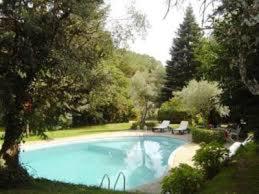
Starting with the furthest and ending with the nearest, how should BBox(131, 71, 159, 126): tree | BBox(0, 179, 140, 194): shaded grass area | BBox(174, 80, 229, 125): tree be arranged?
1. BBox(131, 71, 159, 126): tree
2. BBox(174, 80, 229, 125): tree
3. BBox(0, 179, 140, 194): shaded grass area

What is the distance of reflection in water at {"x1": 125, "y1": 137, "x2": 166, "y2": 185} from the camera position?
61.0 feet

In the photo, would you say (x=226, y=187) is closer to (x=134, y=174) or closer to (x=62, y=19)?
(x=62, y=19)

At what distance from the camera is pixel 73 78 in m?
11.1

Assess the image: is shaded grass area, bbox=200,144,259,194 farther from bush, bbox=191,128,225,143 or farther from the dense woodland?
bush, bbox=191,128,225,143

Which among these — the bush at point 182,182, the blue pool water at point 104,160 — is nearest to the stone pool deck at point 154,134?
the blue pool water at point 104,160

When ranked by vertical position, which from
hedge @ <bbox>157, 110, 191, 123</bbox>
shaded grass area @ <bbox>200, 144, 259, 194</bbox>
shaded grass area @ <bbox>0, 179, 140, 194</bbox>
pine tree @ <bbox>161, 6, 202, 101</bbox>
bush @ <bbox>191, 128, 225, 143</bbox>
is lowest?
shaded grass area @ <bbox>0, 179, 140, 194</bbox>

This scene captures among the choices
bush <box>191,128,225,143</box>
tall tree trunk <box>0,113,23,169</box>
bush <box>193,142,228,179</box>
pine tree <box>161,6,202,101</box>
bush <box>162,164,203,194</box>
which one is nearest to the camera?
bush <box>162,164,203,194</box>

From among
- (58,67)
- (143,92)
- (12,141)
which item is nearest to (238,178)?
(58,67)

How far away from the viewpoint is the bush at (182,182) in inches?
373

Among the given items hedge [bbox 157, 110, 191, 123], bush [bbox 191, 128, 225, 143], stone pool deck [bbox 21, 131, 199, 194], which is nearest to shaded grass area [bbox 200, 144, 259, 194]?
stone pool deck [bbox 21, 131, 199, 194]

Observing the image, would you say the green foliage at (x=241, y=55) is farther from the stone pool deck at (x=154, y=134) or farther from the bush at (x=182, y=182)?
the stone pool deck at (x=154, y=134)

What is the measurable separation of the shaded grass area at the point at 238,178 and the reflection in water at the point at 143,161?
5.72 meters

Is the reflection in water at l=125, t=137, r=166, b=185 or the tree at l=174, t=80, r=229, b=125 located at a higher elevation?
the tree at l=174, t=80, r=229, b=125

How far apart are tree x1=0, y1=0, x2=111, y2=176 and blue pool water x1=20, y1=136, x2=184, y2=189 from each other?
17.9ft
